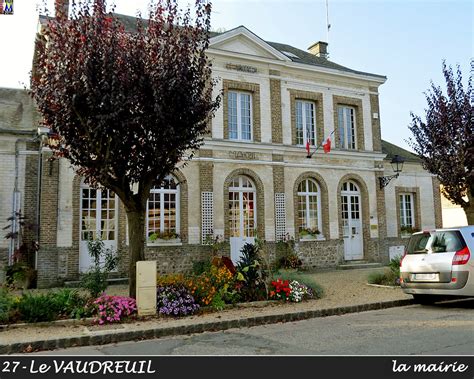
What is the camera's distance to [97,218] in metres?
14.1

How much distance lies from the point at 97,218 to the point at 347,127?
415 inches

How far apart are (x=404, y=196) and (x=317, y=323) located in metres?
13.8

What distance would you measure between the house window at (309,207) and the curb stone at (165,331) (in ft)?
25.4

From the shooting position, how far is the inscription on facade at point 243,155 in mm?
15875

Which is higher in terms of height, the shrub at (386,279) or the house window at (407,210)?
the house window at (407,210)

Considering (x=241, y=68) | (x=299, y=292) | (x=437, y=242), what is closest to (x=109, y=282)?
(x=299, y=292)

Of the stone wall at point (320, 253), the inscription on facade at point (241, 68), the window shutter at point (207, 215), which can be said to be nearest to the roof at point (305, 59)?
the inscription on facade at point (241, 68)

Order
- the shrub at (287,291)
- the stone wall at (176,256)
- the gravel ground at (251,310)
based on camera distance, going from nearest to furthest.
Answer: the gravel ground at (251,310) < the shrub at (287,291) < the stone wall at (176,256)

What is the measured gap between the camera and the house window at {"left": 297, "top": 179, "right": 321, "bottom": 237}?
17.1m

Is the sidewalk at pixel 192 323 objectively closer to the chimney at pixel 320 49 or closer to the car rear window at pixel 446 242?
the car rear window at pixel 446 242

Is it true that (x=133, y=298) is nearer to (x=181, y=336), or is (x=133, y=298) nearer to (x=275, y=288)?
(x=181, y=336)

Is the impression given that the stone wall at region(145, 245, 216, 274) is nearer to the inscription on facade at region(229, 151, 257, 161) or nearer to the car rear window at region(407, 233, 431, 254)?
the inscription on facade at region(229, 151, 257, 161)

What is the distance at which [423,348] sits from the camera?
5.83 meters
